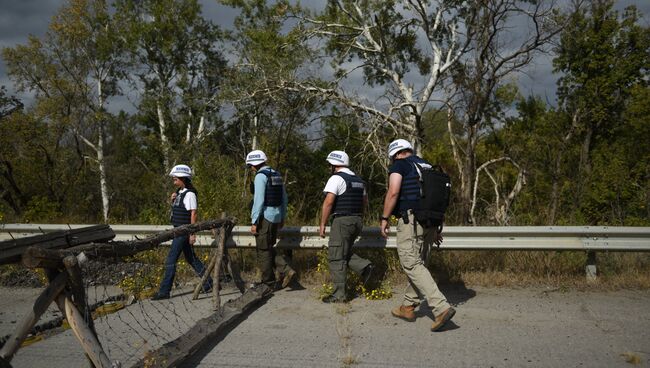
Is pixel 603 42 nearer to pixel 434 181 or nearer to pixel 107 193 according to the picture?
pixel 434 181

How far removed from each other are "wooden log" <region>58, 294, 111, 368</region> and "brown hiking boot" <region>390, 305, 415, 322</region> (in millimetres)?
2869

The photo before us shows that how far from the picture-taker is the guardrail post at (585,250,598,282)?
6.24 m

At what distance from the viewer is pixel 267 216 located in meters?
6.29

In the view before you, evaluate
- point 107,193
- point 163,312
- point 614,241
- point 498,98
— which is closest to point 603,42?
point 498,98

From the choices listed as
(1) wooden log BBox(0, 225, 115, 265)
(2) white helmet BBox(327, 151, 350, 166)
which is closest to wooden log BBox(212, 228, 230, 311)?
(2) white helmet BBox(327, 151, 350, 166)

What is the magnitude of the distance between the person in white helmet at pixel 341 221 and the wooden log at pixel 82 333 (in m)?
3.00

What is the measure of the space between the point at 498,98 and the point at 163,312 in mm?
8361

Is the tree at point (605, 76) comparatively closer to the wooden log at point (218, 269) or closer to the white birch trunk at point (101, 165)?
the wooden log at point (218, 269)

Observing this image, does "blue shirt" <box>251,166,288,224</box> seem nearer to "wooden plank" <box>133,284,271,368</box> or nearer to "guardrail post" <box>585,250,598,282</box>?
"wooden plank" <box>133,284,271,368</box>

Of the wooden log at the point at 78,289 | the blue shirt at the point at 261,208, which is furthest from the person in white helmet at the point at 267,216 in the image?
the wooden log at the point at 78,289

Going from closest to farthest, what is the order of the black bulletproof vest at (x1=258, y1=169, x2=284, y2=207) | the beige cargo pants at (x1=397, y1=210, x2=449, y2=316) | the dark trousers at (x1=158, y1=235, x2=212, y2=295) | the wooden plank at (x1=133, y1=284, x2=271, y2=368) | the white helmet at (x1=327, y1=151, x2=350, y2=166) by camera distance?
1. the wooden plank at (x1=133, y1=284, x2=271, y2=368)
2. the beige cargo pants at (x1=397, y1=210, x2=449, y2=316)
3. the white helmet at (x1=327, y1=151, x2=350, y2=166)
4. the dark trousers at (x1=158, y1=235, x2=212, y2=295)
5. the black bulletproof vest at (x1=258, y1=169, x2=284, y2=207)

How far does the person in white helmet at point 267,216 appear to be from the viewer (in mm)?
6262

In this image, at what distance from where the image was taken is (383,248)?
6.50 m

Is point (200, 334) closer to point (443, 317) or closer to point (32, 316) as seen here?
point (32, 316)
